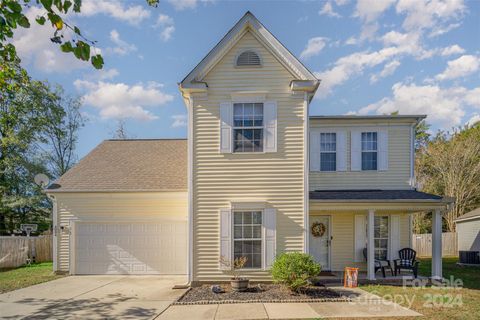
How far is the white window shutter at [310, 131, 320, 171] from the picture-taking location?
43.7 ft

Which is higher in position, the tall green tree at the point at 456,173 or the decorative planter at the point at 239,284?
the tall green tree at the point at 456,173

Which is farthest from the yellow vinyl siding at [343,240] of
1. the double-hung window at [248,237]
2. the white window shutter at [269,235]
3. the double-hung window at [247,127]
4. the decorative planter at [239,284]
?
the decorative planter at [239,284]

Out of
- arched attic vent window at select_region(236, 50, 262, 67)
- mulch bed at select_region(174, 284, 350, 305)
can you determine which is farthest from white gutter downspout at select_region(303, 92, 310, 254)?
arched attic vent window at select_region(236, 50, 262, 67)

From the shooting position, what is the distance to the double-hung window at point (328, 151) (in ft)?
44.0

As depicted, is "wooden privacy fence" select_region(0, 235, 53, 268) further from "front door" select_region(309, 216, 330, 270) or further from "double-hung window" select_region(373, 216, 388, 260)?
"double-hung window" select_region(373, 216, 388, 260)

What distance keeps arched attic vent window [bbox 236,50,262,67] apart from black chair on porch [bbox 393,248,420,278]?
806 centimetres

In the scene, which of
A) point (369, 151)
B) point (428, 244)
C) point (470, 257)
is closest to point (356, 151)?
point (369, 151)

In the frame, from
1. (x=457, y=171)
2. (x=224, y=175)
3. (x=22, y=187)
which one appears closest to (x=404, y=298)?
(x=224, y=175)

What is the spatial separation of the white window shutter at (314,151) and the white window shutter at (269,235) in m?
3.64

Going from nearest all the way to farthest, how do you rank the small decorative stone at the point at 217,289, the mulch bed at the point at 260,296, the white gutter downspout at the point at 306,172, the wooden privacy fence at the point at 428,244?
the mulch bed at the point at 260,296 < the small decorative stone at the point at 217,289 < the white gutter downspout at the point at 306,172 < the wooden privacy fence at the point at 428,244

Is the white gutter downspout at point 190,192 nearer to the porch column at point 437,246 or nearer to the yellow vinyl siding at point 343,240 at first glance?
the yellow vinyl siding at point 343,240

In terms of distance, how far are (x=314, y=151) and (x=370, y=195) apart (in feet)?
8.73

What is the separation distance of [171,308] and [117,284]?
12.5 ft

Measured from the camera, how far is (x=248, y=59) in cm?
1086
